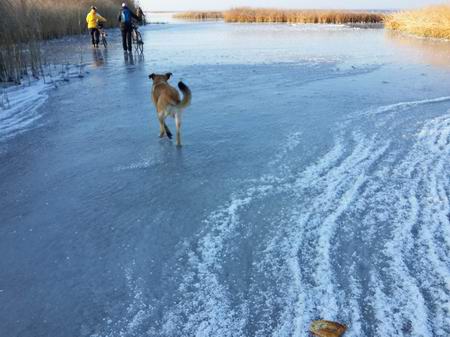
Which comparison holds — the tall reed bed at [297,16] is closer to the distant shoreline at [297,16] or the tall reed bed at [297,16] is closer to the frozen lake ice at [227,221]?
the distant shoreline at [297,16]

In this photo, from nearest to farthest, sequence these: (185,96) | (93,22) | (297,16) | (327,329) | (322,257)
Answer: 1. (327,329)
2. (322,257)
3. (185,96)
4. (93,22)
5. (297,16)

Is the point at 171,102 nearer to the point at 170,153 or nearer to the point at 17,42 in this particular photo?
the point at 170,153

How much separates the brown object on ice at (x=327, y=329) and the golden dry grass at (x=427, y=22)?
2517cm

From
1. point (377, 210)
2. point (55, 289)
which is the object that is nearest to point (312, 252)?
point (377, 210)

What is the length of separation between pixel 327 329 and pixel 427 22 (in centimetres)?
2758

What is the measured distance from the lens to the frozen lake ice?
2365mm

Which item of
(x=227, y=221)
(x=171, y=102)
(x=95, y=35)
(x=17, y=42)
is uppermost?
(x=95, y=35)

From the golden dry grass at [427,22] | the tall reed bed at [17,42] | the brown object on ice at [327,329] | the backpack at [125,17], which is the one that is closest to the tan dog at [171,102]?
the brown object on ice at [327,329]

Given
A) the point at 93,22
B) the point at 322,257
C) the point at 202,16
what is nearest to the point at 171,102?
the point at 322,257

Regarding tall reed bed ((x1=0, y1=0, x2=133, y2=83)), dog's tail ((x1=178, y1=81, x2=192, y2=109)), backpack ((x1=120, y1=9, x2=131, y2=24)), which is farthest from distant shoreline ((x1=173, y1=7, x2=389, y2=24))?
dog's tail ((x1=178, y1=81, x2=192, y2=109))

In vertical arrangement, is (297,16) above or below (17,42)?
above

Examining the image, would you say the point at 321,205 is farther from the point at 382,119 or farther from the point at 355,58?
the point at 355,58

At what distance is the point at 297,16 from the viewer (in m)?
41.8

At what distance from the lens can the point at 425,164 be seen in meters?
4.55
